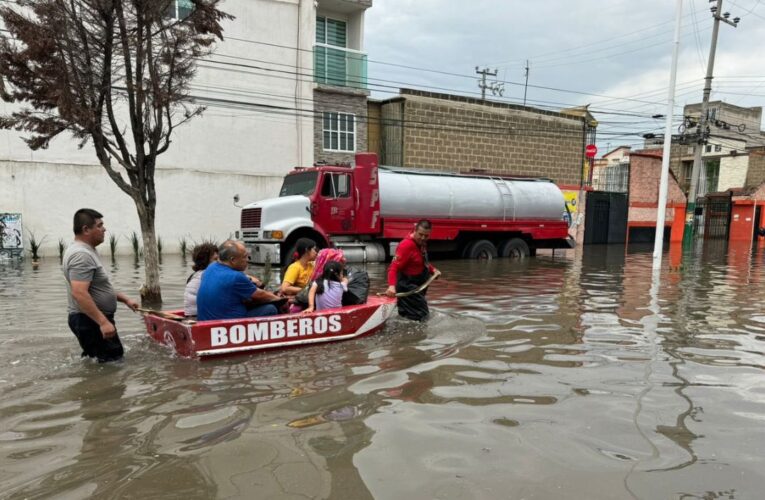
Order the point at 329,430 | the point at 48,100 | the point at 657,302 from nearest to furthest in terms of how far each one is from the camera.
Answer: the point at 329,430, the point at 48,100, the point at 657,302

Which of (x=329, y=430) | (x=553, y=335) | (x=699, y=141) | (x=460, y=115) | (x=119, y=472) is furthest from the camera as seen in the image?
(x=699, y=141)

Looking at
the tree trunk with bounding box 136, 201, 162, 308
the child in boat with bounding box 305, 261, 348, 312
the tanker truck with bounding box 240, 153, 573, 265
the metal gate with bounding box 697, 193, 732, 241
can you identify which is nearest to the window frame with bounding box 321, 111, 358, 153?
the tanker truck with bounding box 240, 153, 573, 265

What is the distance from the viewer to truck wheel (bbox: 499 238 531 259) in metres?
18.1

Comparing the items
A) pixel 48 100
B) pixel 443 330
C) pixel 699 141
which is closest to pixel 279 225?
pixel 48 100

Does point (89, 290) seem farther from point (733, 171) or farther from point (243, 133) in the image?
point (733, 171)

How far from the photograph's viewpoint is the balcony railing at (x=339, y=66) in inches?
854

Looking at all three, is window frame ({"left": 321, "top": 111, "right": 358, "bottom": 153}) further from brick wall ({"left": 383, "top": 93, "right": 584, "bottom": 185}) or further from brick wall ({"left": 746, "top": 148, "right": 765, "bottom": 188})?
brick wall ({"left": 746, "top": 148, "right": 765, "bottom": 188})

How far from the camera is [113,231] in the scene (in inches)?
732

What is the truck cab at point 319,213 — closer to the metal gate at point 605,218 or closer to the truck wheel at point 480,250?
the truck wheel at point 480,250

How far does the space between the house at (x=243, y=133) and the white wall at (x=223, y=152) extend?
0.12 feet

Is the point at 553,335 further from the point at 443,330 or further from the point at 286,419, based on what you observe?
the point at 286,419

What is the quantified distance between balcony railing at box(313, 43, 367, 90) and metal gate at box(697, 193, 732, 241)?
80.9 ft

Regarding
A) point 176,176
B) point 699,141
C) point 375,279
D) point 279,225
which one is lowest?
point 375,279

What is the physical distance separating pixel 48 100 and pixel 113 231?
12144mm
